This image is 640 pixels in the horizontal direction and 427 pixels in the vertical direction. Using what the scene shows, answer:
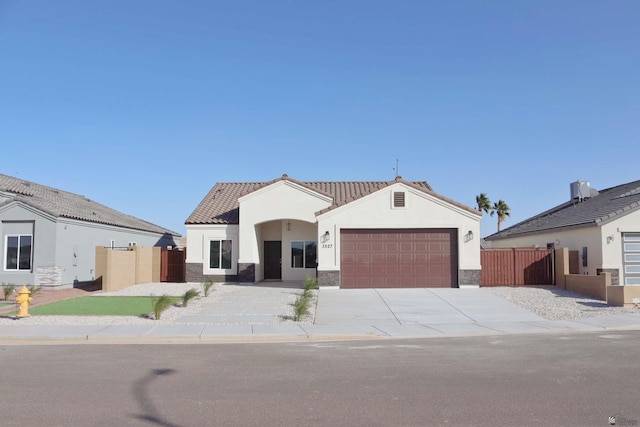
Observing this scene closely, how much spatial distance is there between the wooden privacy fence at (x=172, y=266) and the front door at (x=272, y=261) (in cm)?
441

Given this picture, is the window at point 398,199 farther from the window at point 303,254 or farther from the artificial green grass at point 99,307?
the artificial green grass at point 99,307

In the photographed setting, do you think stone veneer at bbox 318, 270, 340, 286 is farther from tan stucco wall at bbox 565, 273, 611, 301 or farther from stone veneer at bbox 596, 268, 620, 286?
stone veneer at bbox 596, 268, 620, 286

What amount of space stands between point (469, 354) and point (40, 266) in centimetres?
2107

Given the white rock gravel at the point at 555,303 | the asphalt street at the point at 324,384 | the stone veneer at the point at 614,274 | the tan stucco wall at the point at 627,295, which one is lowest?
the asphalt street at the point at 324,384

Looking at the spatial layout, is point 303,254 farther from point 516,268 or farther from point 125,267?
point 516,268

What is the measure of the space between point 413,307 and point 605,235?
10.3 m

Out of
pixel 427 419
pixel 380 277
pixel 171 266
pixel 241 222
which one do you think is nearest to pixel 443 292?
pixel 380 277

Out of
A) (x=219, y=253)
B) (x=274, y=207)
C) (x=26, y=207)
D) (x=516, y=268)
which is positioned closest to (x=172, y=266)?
(x=219, y=253)

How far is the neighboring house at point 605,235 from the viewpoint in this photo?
23.6m

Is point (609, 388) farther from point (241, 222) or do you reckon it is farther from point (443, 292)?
point (241, 222)

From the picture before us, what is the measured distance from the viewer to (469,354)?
10.9 m

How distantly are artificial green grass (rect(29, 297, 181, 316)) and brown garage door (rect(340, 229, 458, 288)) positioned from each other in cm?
764

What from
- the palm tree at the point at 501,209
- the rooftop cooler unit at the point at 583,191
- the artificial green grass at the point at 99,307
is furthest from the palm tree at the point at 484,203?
the artificial green grass at the point at 99,307

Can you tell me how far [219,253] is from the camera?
2939 cm
